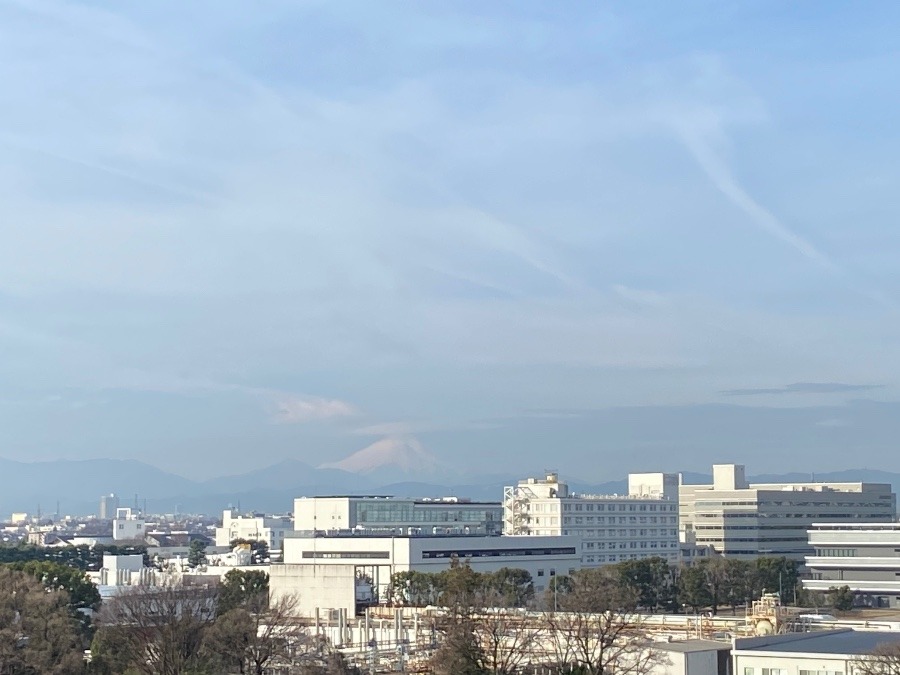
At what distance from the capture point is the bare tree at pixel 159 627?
47.5m

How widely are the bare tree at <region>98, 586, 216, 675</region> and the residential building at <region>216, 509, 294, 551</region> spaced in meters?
101

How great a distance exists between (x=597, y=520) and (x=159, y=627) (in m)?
66.9

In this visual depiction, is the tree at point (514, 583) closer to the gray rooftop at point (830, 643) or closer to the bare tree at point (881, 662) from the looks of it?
the gray rooftop at point (830, 643)

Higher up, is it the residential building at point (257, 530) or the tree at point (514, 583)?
the residential building at point (257, 530)

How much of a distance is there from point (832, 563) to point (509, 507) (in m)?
27.7

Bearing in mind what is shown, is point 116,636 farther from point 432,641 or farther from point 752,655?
point 752,655

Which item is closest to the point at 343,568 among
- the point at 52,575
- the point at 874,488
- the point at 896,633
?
the point at 52,575

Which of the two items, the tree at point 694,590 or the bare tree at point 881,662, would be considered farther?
the tree at point 694,590

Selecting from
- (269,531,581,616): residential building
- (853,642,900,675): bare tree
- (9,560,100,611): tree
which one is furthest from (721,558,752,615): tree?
(853,642,900,675): bare tree

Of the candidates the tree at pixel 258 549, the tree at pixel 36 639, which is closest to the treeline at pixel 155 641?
the tree at pixel 36 639

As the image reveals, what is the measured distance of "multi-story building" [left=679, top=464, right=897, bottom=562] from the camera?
12431 centimetres

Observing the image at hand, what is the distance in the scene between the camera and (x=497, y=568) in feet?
311

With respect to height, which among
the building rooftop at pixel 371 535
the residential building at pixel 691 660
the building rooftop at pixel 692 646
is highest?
the building rooftop at pixel 371 535

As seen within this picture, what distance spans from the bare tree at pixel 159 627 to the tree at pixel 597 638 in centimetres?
1325
